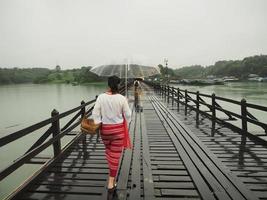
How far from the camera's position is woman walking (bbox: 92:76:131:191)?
13.4 ft

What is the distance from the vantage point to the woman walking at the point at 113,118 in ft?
13.4

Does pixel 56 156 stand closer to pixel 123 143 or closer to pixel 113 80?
pixel 123 143

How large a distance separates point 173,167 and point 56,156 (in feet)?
8.59

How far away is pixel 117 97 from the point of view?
4.10 metres

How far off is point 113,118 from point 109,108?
0.55ft

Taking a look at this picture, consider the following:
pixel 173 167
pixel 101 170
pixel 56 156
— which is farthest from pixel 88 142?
pixel 173 167

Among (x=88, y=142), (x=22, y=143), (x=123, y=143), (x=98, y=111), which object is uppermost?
(x=98, y=111)

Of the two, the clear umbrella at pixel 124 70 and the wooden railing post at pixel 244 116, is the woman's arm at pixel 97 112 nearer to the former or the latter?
the wooden railing post at pixel 244 116

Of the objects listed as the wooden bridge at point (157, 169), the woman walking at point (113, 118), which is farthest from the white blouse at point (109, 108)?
the wooden bridge at point (157, 169)

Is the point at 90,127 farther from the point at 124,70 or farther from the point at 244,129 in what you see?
the point at 124,70

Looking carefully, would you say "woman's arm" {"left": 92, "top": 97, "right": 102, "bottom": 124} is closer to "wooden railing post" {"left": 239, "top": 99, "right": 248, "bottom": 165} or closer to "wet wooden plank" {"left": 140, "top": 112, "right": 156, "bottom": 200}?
"wet wooden plank" {"left": 140, "top": 112, "right": 156, "bottom": 200}

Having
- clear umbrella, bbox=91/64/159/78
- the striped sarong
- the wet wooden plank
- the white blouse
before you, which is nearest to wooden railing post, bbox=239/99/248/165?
the wet wooden plank

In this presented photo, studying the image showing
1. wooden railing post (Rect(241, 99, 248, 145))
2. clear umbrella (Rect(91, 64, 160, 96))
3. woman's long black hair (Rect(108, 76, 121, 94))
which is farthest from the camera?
clear umbrella (Rect(91, 64, 160, 96))

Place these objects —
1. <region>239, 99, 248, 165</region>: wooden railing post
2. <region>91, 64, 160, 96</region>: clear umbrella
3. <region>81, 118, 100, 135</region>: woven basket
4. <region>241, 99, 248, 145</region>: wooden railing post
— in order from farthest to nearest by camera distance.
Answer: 1. <region>91, 64, 160, 96</region>: clear umbrella
2. <region>241, 99, 248, 145</region>: wooden railing post
3. <region>239, 99, 248, 165</region>: wooden railing post
4. <region>81, 118, 100, 135</region>: woven basket
